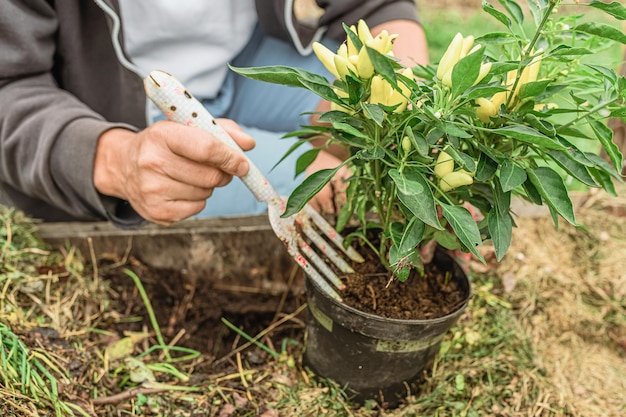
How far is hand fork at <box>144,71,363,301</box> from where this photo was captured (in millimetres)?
997

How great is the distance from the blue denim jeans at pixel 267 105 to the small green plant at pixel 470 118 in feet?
2.21

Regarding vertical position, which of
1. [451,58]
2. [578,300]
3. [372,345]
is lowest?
[578,300]

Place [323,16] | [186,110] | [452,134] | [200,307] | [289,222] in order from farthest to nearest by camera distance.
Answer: [323,16], [200,307], [289,222], [186,110], [452,134]

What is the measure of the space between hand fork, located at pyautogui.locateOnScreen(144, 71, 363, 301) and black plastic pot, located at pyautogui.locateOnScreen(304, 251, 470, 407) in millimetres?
41

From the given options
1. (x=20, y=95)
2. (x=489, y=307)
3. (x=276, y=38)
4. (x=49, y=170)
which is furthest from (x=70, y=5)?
(x=489, y=307)

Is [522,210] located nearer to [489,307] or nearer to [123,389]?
[489,307]

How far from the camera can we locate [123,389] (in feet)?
3.90

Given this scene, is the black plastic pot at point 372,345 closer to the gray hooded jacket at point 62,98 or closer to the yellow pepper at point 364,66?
the yellow pepper at point 364,66

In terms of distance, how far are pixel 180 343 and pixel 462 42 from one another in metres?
1.02

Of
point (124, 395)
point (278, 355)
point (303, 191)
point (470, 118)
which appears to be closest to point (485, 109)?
point (470, 118)

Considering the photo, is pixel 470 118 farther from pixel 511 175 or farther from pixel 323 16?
pixel 323 16

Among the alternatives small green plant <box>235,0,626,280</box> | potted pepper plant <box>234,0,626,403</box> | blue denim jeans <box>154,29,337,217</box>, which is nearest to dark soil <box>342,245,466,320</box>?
potted pepper plant <box>234,0,626,403</box>

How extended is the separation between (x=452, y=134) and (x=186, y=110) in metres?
0.49

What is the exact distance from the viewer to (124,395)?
112 centimetres
